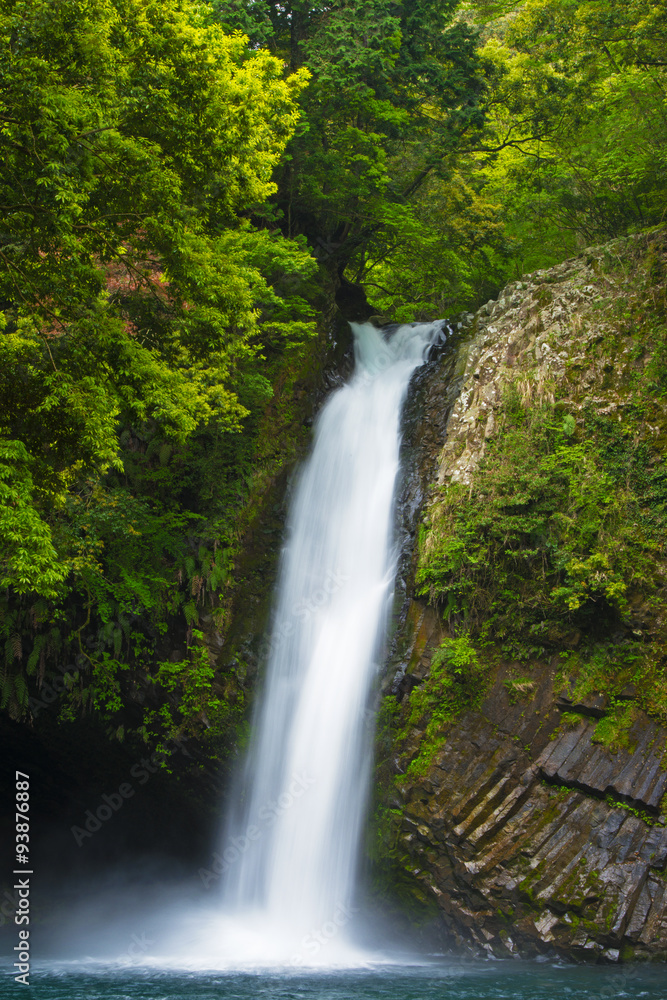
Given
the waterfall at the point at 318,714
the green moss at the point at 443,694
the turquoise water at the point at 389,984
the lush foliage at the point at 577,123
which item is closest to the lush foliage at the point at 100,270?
the waterfall at the point at 318,714

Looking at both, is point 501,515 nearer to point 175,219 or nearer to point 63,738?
point 175,219

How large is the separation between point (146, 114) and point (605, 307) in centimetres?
779

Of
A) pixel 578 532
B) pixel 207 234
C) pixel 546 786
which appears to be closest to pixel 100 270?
pixel 207 234

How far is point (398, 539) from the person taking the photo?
12805 mm

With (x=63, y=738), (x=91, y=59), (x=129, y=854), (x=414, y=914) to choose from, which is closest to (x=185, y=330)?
(x=91, y=59)

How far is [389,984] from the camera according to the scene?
8344 mm

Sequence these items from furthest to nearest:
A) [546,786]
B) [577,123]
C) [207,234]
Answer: [577,123]
[207,234]
[546,786]

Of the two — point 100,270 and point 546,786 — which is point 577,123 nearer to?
point 100,270

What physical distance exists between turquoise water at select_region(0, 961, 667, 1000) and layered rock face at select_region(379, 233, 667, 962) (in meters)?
0.41

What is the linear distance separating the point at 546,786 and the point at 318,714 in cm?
377

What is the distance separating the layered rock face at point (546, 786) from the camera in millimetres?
8625

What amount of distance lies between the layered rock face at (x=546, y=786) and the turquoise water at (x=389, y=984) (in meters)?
0.41

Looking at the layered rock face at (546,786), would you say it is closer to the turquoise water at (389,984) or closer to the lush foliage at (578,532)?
the lush foliage at (578,532)

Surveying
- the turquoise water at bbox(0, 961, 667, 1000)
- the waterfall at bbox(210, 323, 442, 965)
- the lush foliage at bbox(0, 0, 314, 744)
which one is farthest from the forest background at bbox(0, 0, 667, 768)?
the turquoise water at bbox(0, 961, 667, 1000)
